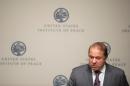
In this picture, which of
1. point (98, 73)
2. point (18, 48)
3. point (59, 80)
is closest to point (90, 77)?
point (98, 73)

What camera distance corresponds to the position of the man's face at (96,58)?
1.95 meters

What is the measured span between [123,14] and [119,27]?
13cm

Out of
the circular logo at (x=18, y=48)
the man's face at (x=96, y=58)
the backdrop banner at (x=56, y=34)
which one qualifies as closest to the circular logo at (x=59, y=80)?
the backdrop banner at (x=56, y=34)

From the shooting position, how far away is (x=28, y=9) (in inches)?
96.1

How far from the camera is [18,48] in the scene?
2455mm

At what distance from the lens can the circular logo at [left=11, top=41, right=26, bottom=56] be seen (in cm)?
245

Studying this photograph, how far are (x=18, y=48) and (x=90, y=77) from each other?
2.69ft

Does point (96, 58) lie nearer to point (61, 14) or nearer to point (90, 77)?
point (90, 77)

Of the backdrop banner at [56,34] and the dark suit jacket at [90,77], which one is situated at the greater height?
the backdrop banner at [56,34]

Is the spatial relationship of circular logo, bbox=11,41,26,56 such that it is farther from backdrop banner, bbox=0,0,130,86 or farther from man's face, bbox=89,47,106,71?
man's face, bbox=89,47,106,71

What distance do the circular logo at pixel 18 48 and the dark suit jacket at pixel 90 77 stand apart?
648mm

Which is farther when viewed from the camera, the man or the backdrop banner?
the backdrop banner

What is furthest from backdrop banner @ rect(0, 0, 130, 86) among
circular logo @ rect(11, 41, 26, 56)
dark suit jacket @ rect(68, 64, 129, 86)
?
dark suit jacket @ rect(68, 64, 129, 86)

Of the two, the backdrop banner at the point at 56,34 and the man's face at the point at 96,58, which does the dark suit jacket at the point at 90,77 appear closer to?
the man's face at the point at 96,58
